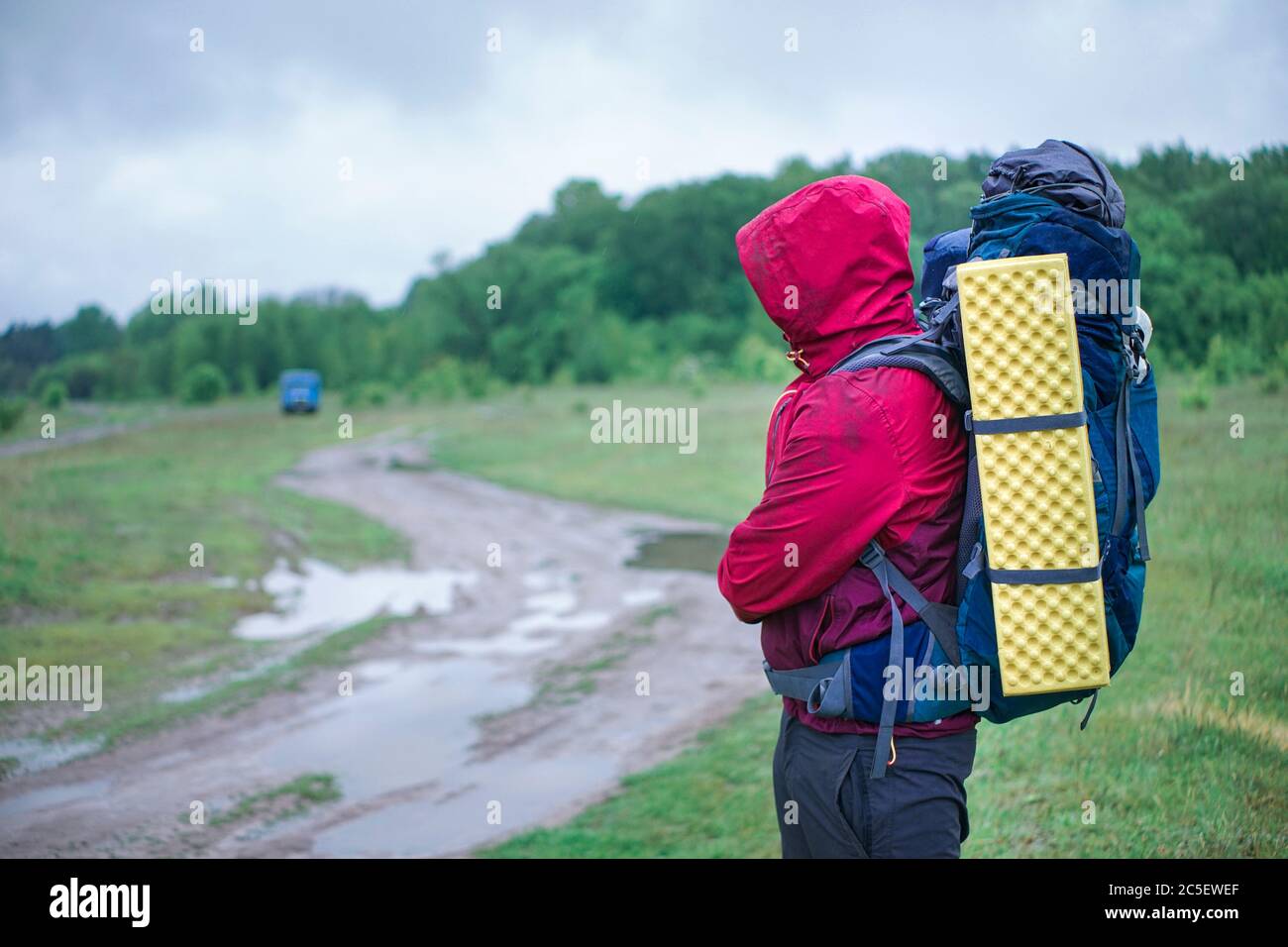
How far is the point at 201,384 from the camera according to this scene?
39.0 metres

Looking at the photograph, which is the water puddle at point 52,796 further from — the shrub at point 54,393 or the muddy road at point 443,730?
the shrub at point 54,393

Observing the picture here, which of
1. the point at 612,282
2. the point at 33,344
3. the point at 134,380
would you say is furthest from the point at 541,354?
the point at 33,344

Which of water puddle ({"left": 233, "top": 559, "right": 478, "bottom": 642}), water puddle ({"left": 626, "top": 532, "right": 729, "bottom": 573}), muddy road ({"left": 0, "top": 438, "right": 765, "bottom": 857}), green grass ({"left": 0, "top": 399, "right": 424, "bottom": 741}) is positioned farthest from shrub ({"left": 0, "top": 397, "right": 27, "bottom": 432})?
water puddle ({"left": 626, "top": 532, "right": 729, "bottom": 573})

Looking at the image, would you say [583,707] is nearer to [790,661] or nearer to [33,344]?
[790,661]

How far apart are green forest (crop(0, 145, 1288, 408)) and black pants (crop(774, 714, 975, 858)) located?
4423 millimetres

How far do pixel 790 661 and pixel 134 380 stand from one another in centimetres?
2516

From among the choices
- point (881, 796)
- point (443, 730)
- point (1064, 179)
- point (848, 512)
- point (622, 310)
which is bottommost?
point (443, 730)

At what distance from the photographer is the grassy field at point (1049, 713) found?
4.48m

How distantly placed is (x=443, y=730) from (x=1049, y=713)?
3.72 meters

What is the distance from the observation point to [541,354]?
38969mm

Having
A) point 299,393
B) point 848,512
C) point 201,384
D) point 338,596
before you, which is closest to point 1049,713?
point 848,512

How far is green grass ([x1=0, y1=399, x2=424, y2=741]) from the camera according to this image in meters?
8.57

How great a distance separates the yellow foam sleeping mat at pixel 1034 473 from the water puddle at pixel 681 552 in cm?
925

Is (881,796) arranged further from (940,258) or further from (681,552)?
(681,552)
